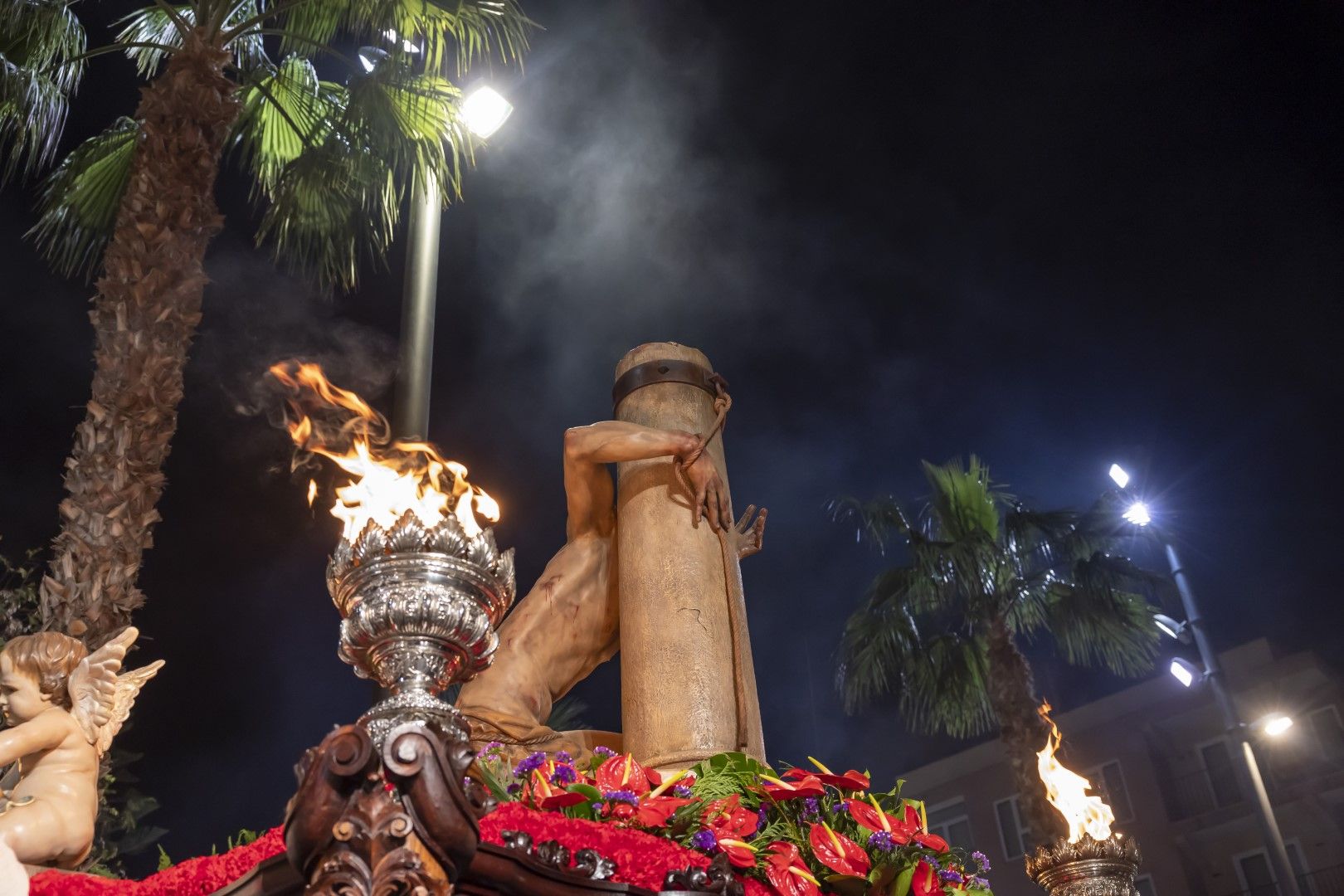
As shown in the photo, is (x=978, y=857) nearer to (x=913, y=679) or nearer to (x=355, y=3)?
(x=355, y=3)

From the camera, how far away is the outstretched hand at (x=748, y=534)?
16.5 feet

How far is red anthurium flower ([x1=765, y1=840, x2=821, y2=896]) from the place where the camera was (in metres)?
2.82

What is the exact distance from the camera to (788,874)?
112 inches

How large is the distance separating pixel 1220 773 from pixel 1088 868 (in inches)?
796

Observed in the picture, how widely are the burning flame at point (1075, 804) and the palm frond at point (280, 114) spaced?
7.06m

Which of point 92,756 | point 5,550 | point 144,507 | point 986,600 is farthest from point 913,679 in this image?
point 92,756

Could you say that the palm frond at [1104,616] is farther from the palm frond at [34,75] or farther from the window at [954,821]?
the palm frond at [34,75]

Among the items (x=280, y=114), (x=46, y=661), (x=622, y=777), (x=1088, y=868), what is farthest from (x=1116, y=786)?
(x=46, y=661)

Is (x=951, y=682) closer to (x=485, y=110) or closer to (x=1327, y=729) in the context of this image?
(x=485, y=110)

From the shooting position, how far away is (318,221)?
869 centimetres

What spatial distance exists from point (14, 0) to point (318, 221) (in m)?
2.44

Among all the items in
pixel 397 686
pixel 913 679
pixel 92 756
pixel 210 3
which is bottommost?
A: pixel 397 686

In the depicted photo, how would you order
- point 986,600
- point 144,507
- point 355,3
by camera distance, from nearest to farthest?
point 144,507 → point 355,3 → point 986,600

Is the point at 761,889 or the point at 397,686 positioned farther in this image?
the point at 761,889
